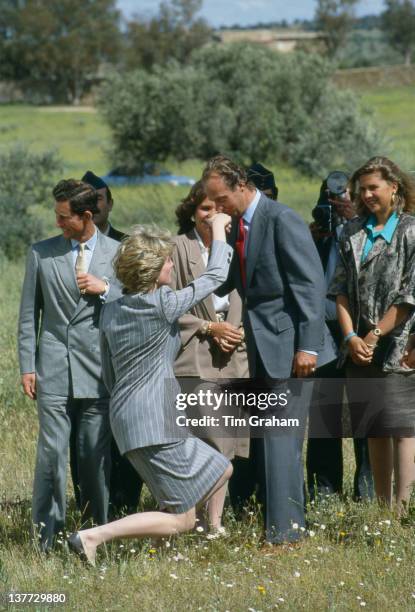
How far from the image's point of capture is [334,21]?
107 metres

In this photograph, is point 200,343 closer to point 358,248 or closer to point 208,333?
point 208,333

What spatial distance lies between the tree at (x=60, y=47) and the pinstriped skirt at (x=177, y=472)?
90.9 m

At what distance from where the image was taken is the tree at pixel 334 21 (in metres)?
107

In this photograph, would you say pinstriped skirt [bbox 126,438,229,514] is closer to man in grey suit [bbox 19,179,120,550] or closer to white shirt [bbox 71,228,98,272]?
man in grey suit [bbox 19,179,120,550]

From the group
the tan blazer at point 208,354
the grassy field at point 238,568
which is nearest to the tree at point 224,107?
the tan blazer at point 208,354

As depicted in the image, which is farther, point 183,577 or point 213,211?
point 213,211

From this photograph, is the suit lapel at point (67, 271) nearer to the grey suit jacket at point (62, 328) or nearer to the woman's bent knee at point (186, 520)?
the grey suit jacket at point (62, 328)

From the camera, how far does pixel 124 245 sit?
16.9 ft

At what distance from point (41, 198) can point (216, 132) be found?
1803 cm

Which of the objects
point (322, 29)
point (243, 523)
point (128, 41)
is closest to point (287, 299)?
point (243, 523)

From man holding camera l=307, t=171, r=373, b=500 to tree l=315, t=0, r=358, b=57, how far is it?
334 ft

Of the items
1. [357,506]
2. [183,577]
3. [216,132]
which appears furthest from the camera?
[216,132]

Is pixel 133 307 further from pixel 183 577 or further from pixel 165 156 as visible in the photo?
pixel 165 156

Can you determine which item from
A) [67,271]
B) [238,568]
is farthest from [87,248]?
[238,568]
